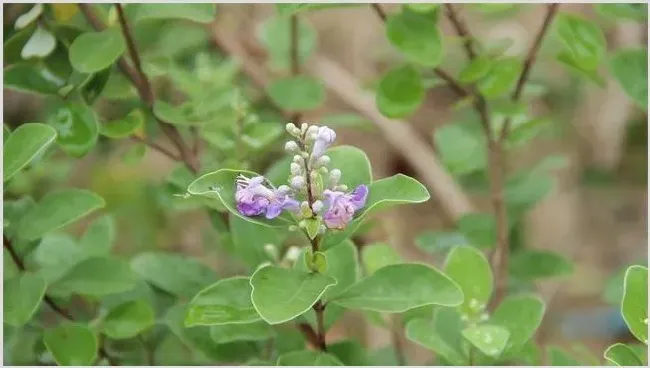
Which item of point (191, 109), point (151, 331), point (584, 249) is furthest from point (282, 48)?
point (584, 249)

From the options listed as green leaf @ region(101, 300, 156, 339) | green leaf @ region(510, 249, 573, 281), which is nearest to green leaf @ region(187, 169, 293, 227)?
green leaf @ region(101, 300, 156, 339)

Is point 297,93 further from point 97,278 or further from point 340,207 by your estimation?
point 340,207

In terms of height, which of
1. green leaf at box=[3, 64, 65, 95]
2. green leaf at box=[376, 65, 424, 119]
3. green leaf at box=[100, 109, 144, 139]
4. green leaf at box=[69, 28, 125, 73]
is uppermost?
green leaf at box=[69, 28, 125, 73]

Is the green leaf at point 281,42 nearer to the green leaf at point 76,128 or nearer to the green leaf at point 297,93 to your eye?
the green leaf at point 297,93

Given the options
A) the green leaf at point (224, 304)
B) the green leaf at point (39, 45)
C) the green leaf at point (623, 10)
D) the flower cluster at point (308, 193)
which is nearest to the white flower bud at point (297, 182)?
the flower cluster at point (308, 193)

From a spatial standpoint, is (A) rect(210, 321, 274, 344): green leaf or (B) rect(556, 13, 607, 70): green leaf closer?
(A) rect(210, 321, 274, 344): green leaf

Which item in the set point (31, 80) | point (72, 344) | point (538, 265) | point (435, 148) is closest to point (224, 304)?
point (72, 344)

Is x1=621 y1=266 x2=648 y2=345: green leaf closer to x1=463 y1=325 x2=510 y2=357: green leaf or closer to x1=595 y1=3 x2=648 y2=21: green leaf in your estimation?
x1=463 y1=325 x2=510 y2=357: green leaf
